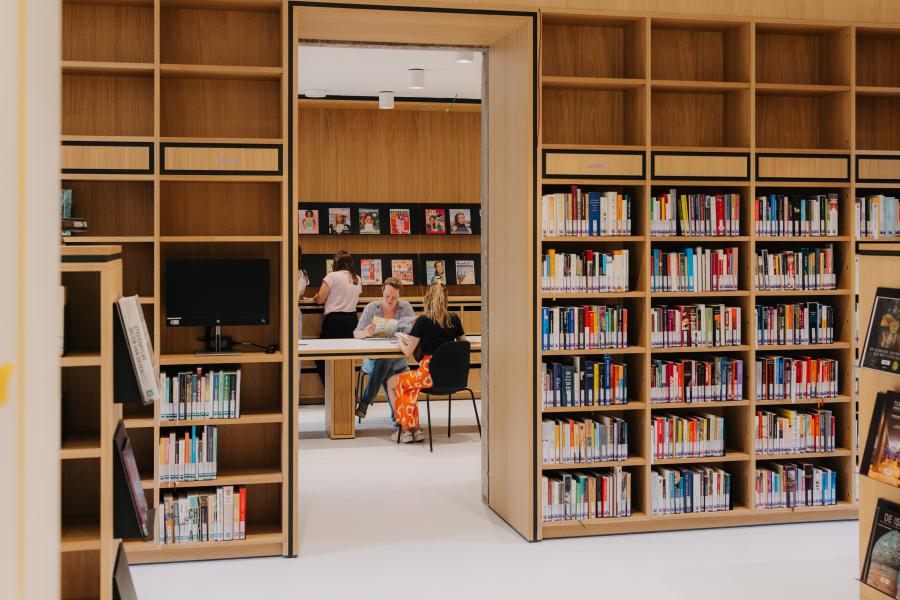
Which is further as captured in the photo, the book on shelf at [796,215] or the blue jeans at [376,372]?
the blue jeans at [376,372]

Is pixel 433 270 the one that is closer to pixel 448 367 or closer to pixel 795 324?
pixel 448 367

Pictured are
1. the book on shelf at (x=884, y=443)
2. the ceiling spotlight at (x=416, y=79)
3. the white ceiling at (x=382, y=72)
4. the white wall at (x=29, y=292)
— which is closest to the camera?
the white wall at (x=29, y=292)

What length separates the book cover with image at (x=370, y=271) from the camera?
10.9 meters

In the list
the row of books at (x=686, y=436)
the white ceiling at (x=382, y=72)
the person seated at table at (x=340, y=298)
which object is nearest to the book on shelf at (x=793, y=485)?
the row of books at (x=686, y=436)

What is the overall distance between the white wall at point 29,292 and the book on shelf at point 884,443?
2560 millimetres

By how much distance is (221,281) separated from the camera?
16.3 feet

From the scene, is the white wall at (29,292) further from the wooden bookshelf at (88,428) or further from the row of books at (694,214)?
the row of books at (694,214)

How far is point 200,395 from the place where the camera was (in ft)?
16.1

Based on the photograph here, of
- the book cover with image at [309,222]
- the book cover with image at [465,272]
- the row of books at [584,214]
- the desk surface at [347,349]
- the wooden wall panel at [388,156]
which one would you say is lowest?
the desk surface at [347,349]

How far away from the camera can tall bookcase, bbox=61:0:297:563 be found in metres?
4.80

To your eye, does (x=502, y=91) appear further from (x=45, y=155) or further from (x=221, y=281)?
(x=45, y=155)

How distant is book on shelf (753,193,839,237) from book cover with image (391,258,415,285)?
5.89 m

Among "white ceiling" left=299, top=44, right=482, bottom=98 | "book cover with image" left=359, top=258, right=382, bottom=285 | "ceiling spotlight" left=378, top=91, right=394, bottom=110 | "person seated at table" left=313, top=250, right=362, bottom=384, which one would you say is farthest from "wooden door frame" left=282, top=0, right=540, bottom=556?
"book cover with image" left=359, top=258, right=382, bottom=285

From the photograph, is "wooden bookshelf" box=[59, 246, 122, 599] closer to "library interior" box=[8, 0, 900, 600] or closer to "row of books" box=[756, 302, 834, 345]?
"library interior" box=[8, 0, 900, 600]
